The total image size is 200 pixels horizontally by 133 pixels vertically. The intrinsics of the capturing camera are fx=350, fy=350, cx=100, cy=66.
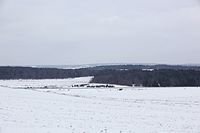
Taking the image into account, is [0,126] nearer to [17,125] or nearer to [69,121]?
[17,125]

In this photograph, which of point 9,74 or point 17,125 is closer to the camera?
point 17,125

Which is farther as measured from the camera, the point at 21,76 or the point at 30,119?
the point at 21,76

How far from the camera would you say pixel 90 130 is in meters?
17.0

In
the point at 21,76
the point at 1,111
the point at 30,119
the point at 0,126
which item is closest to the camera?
the point at 0,126

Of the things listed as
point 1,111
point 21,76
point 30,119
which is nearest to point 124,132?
point 30,119

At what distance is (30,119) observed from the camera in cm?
1973

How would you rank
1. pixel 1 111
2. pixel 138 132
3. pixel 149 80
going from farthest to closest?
pixel 149 80
pixel 1 111
pixel 138 132

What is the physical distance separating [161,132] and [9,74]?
608 feet

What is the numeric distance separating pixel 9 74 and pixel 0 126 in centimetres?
18478

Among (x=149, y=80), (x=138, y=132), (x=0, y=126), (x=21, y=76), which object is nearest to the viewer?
(x=0, y=126)

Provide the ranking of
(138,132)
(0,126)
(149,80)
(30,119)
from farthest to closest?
1. (149,80)
2. (30,119)
3. (138,132)
4. (0,126)

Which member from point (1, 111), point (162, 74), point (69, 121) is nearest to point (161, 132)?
point (69, 121)

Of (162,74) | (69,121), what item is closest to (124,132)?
(69,121)

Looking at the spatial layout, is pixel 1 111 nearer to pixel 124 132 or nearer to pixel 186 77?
pixel 124 132
